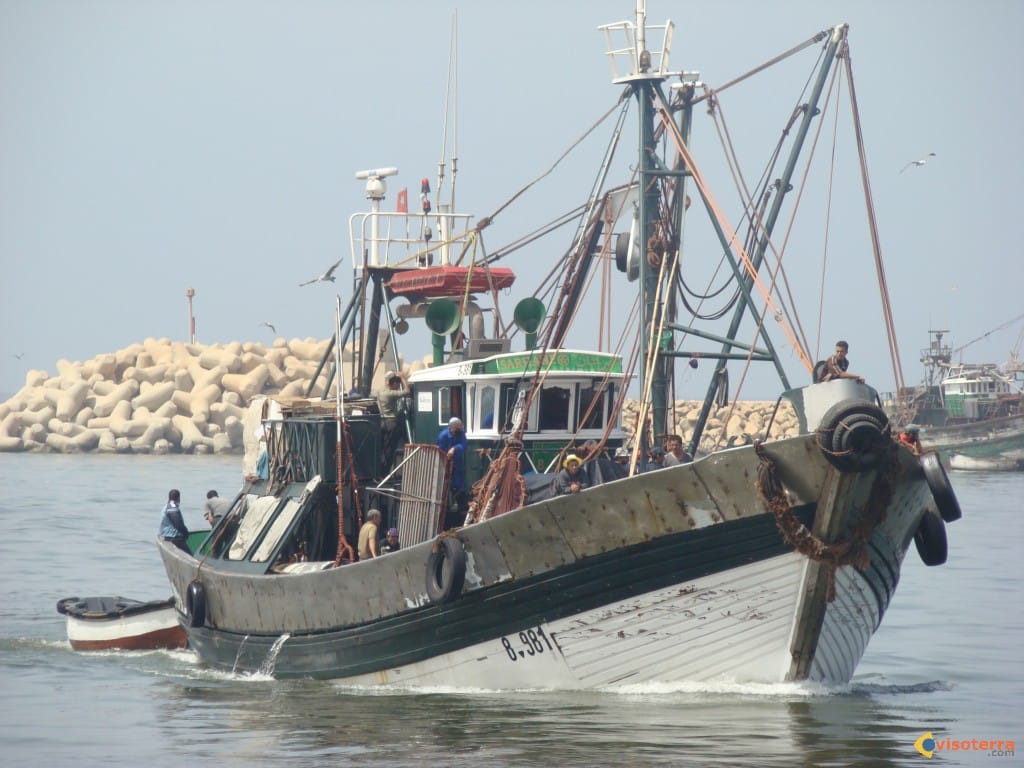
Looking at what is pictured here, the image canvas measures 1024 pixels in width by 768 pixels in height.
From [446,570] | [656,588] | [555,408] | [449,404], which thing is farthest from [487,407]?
[656,588]

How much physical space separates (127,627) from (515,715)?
969 centimetres

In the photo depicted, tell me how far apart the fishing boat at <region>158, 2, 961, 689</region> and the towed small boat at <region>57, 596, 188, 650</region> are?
4.21ft

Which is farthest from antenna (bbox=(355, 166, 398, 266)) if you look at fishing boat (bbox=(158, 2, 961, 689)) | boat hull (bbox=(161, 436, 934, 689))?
boat hull (bbox=(161, 436, 934, 689))

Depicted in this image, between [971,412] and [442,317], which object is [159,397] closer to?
[971,412]

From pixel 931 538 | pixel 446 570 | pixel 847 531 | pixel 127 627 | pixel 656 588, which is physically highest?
pixel 847 531

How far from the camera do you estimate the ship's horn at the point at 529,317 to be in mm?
21688

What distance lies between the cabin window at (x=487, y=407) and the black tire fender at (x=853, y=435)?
211 inches

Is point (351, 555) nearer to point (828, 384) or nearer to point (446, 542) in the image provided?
point (446, 542)

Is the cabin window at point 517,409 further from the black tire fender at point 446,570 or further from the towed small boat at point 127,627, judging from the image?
the towed small boat at point 127,627

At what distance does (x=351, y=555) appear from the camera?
18.0 m

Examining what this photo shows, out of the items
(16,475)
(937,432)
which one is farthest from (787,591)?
(937,432)

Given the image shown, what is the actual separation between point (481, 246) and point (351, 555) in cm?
720

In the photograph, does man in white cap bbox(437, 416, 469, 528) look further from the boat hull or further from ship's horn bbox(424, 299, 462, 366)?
ship's horn bbox(424, 299, 462, 366)

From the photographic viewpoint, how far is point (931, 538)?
15664mm
